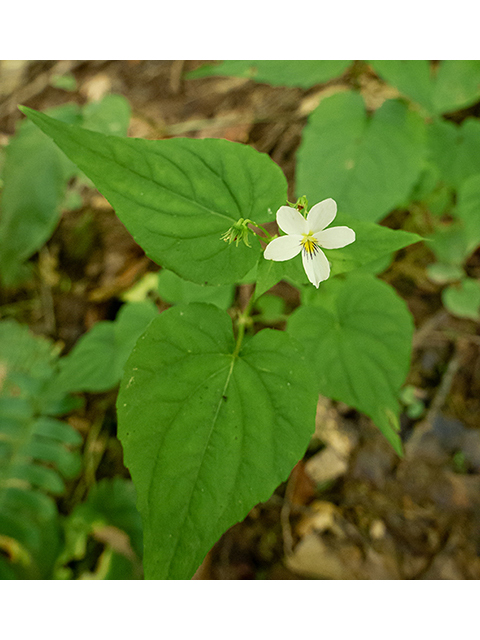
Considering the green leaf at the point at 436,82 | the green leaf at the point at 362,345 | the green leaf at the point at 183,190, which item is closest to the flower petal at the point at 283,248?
the green leaf at the point at 183,190

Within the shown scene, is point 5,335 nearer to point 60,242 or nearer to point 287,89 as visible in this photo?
point 60,242

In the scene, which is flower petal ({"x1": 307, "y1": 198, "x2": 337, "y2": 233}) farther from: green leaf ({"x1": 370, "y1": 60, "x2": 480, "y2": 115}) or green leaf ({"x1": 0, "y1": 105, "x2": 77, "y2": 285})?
green leaf ({"x1": 0, "y1": 105, "x2": 77, "y2": 285})

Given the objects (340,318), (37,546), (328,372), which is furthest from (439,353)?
(37,546)

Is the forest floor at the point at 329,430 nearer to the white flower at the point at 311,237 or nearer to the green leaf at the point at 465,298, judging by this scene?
the green leaf at the point at 465,298

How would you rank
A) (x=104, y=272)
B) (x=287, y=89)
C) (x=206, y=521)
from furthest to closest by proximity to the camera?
(x=287, y=89) → (x=104, y=272) → (x=206, y=521)

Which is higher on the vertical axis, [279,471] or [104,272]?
[279,471]

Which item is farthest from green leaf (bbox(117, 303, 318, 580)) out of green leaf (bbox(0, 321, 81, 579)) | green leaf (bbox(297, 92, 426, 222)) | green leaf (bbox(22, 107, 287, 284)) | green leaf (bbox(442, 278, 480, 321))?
green leaf (bbox(442, 278, 480, 321))

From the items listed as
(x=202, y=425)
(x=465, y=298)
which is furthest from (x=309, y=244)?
(x=465, y=298)
